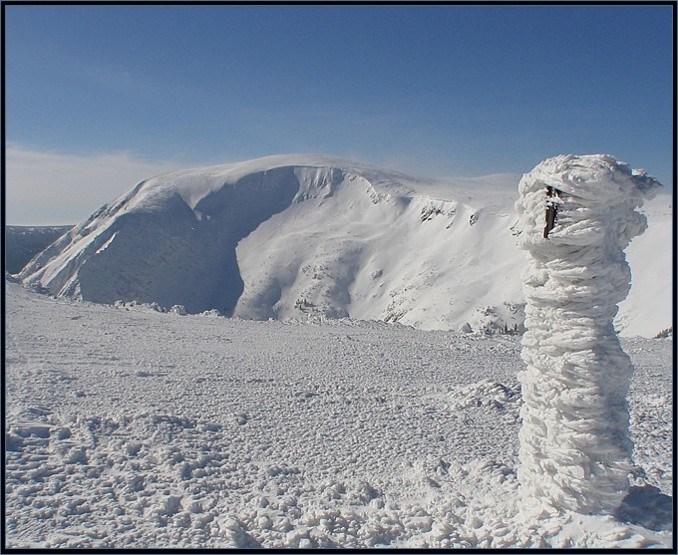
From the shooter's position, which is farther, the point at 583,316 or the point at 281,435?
the point at 281,435

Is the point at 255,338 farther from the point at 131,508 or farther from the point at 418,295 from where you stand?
the point at 418,295

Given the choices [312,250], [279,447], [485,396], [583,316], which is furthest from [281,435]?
[312,250]

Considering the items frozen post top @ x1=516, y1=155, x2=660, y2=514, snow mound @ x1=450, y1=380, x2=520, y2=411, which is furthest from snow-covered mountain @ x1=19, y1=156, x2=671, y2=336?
frozen post top @ x1=516, y1=155, x2=660, y2=514

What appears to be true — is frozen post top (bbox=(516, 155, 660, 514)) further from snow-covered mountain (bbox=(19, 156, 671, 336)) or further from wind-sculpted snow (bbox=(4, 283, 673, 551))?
snow-covered mountain (bbox=(19, 156, 671, 336))

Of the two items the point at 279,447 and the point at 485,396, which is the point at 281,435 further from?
the point at 485,396

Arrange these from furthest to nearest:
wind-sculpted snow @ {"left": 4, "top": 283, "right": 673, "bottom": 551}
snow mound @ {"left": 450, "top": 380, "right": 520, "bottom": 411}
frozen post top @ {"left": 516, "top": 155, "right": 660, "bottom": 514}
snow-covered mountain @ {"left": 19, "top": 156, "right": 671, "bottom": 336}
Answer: snow-covered mountain @ {"left": 19, "top": 156, "right": 671, "bottom": 336}, snow mound @ {"left": 450, "top": 380, "right": 520, "bottom": 411}, wind-sculpted snow @ {"left": 4, "top": 283, "right": 673, "bottom": 551}, frozen post top @ {"left": 516, "top": 155, "right": 660, "bottom": 514}

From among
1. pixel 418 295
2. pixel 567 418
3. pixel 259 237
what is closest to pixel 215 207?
pixel 259 237
